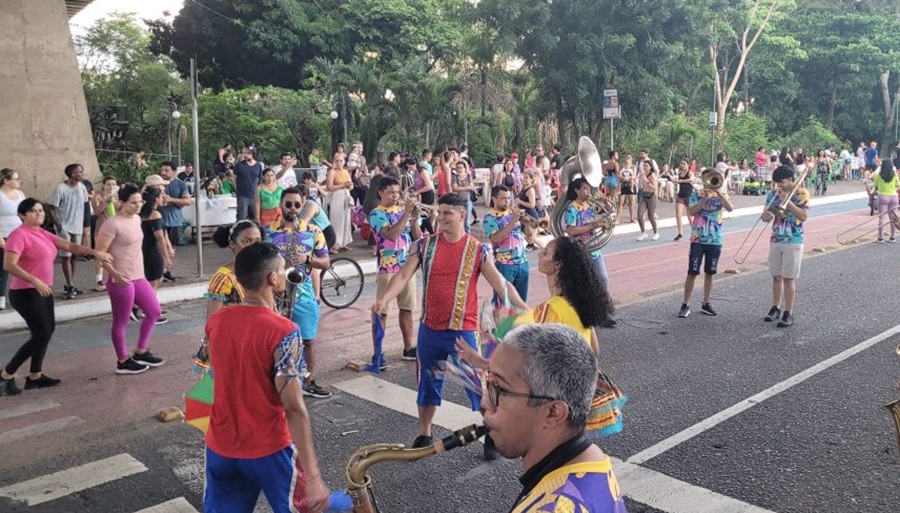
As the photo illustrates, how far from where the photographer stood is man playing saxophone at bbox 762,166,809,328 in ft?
29.1

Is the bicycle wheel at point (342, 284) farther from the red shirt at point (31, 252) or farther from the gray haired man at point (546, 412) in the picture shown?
the gray haired man at point (546, 412)

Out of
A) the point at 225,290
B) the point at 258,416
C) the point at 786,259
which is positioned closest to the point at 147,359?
the point at 225,290

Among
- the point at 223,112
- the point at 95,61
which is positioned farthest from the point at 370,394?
the point at 95,61

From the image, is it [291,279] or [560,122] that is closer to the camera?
[291,279]

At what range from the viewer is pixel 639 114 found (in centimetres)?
2695

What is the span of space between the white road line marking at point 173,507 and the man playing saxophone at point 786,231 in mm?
7075

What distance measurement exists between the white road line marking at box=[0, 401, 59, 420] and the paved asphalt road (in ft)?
0.08

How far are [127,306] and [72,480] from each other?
2551mm

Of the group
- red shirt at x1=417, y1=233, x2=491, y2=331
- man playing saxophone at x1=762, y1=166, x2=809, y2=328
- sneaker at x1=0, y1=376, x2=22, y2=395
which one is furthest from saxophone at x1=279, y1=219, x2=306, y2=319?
man playing saxophone at x1=762, y1=166, x2=809, y2=328

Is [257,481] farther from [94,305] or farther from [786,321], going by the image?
[94,305]

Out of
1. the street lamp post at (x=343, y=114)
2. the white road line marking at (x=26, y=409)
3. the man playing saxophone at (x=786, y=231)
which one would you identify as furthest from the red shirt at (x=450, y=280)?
the street lamp post at (x=343, y=114)

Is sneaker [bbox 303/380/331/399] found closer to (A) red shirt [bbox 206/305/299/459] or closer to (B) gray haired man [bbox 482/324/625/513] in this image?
(A) red shirt [bbox 206/305/299/459]

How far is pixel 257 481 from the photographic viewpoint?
3469 millimetres

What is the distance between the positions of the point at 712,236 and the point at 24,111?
12.5 meters
